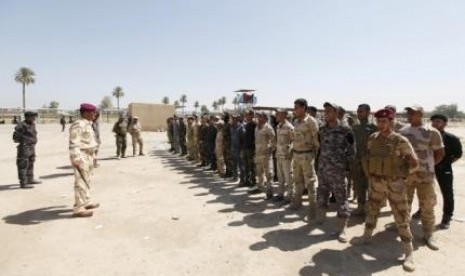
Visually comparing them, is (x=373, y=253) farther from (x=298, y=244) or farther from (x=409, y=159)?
(x=409, y=159)

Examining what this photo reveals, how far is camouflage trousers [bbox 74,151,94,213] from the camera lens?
648 centimetres

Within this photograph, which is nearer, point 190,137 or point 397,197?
point 397,197

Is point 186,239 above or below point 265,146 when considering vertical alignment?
below

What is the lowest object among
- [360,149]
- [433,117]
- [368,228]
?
[368,228]

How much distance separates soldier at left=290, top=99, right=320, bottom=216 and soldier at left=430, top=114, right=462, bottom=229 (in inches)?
76.9

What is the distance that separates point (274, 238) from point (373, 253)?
140cm

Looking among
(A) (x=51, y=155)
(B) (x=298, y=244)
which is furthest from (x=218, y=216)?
(A) (x=51, y=155)

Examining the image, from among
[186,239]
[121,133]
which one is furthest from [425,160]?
[121,133]

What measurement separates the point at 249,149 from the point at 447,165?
418cm

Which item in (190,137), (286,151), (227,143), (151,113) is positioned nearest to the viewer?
(286,151)

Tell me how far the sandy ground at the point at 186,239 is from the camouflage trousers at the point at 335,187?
45 centimetres

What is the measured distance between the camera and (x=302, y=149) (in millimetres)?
6199

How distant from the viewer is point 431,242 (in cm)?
495

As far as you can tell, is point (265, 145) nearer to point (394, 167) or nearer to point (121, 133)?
point (394, 167)
